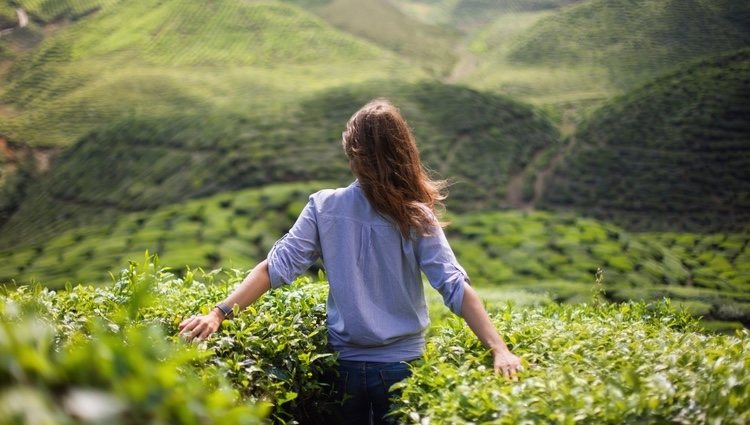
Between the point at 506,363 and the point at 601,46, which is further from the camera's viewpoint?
the point at 601,46

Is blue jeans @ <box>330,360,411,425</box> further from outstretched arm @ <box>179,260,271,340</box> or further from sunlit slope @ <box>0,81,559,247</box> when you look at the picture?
sunlit slope @ <box>0,81,559,247</box>

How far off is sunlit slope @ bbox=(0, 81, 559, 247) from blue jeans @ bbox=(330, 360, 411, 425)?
7.70 meters

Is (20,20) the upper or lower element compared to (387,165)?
upper

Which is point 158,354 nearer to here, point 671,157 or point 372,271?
point 372,271

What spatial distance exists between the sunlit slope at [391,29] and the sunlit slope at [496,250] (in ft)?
23.4

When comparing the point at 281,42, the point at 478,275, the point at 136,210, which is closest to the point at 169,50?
the point at 281,42

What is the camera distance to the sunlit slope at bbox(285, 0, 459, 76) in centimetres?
1802

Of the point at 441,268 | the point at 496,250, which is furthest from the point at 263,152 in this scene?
the point at 441,268

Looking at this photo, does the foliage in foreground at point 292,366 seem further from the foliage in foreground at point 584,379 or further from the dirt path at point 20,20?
the dirt path at point 20,20

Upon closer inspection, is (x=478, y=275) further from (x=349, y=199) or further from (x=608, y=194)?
(x=349, y=199)

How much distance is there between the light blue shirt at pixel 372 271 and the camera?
2.41m

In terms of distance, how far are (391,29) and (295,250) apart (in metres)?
17.0

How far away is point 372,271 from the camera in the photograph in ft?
8.00

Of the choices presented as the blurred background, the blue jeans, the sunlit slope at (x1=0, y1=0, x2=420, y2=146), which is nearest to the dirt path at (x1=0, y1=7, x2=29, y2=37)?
the blurred background
